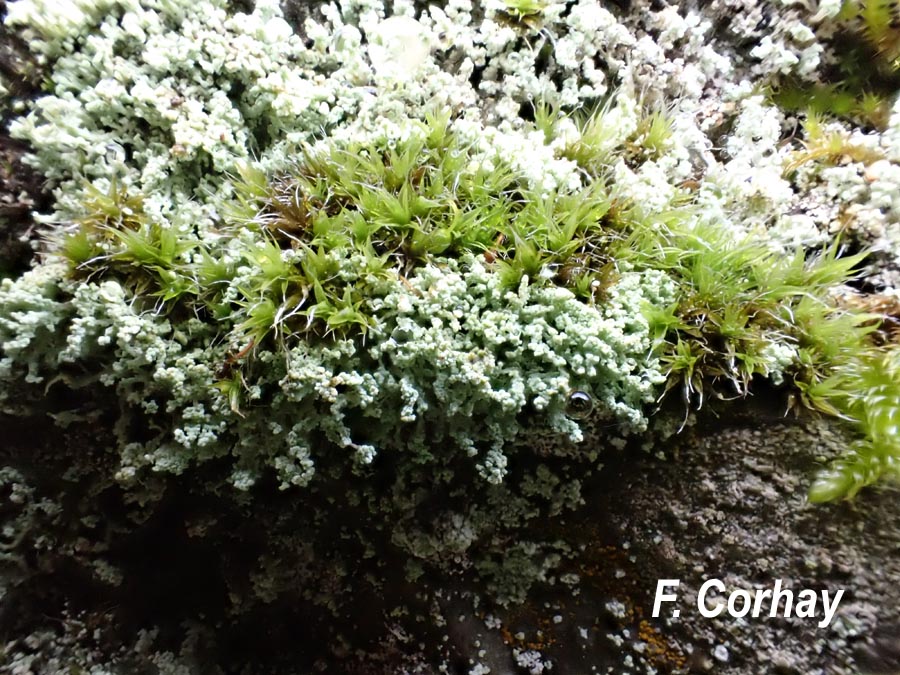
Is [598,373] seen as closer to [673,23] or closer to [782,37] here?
[673,23]

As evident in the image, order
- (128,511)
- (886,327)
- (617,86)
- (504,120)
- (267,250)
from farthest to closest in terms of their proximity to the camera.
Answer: (128,511) < (617,86) < (504,120) < (886,327) < (267,250)

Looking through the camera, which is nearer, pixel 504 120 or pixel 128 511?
pixel 504 120

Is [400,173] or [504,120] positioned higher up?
[504,120]

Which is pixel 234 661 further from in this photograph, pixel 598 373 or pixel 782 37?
pixel 782 37

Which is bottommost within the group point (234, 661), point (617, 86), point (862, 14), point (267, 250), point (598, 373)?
point (234, 661)

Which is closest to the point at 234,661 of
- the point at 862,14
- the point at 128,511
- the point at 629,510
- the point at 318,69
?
the point at 128,511

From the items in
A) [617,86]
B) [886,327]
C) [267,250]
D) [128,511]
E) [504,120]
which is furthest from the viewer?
[128,511]

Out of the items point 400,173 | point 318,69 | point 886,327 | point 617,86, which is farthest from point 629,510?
point 318,69
